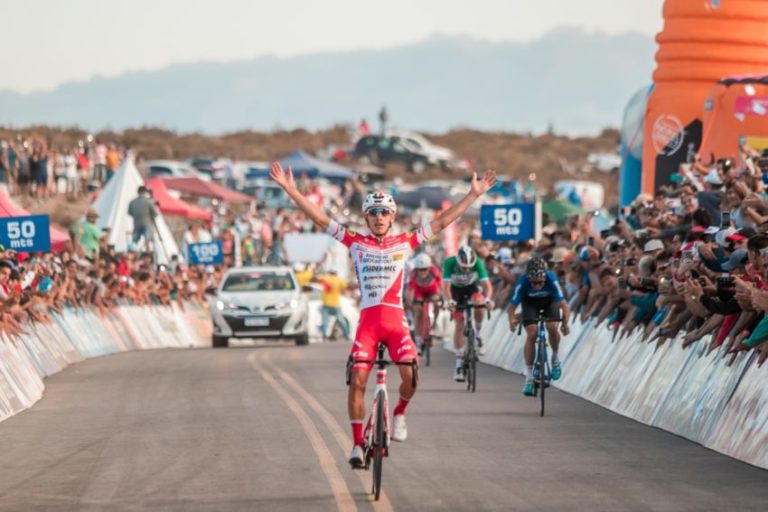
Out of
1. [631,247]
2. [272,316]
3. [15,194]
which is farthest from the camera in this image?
[15,194]

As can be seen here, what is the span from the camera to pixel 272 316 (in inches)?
1468

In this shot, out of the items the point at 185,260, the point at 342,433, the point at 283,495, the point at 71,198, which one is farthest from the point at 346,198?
the point at 283,495

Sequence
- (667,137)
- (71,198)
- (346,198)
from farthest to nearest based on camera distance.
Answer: (346,198) < (71,198) < (667,137)

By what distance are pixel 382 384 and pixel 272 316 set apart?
24526mm

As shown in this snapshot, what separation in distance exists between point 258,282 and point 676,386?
2156cm

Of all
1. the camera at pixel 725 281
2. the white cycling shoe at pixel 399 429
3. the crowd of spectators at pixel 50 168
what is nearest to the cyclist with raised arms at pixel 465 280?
the camera at pixel 725 281

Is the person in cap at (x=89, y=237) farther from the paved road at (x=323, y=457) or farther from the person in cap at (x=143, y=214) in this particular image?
the paved road at (x=323, y=457)

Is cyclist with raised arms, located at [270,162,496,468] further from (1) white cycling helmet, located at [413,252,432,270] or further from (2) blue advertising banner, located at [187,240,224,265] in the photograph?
(2) blue advertising banner, located at [187,240,224,265]

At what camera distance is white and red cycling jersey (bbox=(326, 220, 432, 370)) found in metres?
13.3

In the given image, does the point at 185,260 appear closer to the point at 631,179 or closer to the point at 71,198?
the point at 71,198

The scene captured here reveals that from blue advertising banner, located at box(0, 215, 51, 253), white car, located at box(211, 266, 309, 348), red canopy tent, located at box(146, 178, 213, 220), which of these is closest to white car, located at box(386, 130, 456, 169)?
red canopy tent, located at box(146, 178, 213, 220)

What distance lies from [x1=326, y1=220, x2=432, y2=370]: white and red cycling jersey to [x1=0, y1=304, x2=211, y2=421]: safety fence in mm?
6760

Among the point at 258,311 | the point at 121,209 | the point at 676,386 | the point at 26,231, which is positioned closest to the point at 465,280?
the point at 676,386

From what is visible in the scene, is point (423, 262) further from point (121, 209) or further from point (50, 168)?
point (50, 168)
